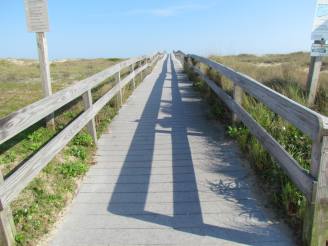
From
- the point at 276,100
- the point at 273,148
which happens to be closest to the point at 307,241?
the point at 273,148

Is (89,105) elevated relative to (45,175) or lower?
elevated

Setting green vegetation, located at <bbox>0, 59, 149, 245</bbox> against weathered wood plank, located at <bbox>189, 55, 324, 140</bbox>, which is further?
green vegetation, located at <bbox>0, 59, 149, 245</bbox>

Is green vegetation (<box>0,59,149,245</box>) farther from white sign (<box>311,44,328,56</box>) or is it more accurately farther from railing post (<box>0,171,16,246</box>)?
white sign (<box>311,44,328,56</box>)

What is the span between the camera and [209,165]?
14.5ft

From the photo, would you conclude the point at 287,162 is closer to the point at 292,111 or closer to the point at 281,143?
the point at 292,111

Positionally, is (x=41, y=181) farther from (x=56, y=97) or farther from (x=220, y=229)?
(x=220, y=229)

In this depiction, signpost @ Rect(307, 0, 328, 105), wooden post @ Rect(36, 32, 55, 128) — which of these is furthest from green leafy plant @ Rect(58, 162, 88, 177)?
signpost @ Rect(307, 0, 328, 105)

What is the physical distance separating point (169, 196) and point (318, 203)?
163cm

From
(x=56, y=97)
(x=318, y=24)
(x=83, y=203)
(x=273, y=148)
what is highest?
(x=318, y=24)

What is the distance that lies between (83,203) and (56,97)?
125cm

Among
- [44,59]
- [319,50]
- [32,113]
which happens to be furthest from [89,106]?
[319,50]

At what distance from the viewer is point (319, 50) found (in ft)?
18.0

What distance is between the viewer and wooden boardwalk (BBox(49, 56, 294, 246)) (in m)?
2.95

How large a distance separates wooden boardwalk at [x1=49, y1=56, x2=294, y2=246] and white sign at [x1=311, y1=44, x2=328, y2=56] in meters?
2.07
